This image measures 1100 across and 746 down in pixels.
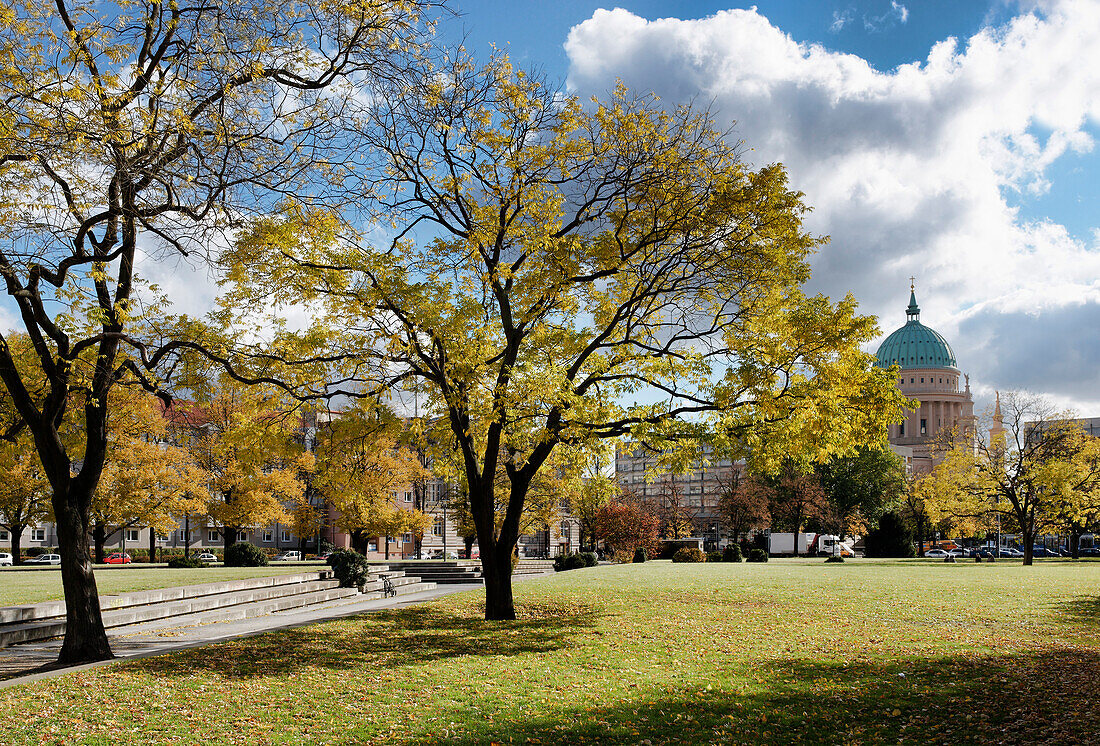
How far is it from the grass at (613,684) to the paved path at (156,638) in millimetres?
837

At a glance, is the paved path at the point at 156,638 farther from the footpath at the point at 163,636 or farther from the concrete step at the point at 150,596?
the concrete step at the point at 150,596

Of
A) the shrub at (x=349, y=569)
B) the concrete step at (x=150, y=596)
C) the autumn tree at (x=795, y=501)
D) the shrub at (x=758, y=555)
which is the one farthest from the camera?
the autumn tree at (x=795, y=501)

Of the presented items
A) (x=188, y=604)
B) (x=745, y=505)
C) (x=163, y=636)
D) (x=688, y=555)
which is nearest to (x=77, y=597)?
(x=163, y=636)

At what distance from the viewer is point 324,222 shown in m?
13.0

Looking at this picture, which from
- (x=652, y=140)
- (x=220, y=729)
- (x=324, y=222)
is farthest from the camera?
(x=652, y=140)

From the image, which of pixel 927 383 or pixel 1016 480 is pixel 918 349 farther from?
pixel 1016 480

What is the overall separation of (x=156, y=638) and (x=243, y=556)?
25.6 m

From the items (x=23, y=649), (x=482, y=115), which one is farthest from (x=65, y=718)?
(x=482, y=115)

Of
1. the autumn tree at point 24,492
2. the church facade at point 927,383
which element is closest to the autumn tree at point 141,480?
the autumn tree at point 24,492

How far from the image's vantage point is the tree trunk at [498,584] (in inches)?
657

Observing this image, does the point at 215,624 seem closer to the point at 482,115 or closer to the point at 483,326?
the point at 483,326

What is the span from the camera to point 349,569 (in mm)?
27531

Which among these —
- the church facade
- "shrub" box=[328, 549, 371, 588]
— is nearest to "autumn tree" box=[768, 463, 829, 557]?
"shrub" box=[328, 549, 371, 588]

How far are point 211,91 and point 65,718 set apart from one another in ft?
27.0
